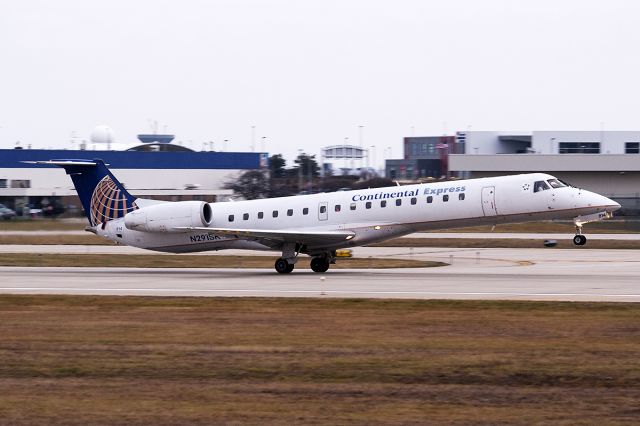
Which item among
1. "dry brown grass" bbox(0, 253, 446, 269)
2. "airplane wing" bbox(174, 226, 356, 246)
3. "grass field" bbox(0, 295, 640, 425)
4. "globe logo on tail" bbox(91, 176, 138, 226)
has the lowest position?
"dry brown grass" bbox(0, 253, 446, 269)

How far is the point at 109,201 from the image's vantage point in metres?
35.5

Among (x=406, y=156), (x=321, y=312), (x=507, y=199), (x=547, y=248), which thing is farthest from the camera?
(x=406, y=156)

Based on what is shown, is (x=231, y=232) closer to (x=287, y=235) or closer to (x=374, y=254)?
(x=287, y=235)

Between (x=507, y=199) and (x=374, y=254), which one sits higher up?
(x=507, y=199)

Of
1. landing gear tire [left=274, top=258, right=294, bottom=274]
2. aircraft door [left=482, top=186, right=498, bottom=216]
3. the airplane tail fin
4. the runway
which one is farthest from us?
the airplane tail fin

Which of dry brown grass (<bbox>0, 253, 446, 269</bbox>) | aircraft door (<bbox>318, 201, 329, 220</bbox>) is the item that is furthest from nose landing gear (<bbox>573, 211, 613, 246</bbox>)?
aircraft door (<bbox>318, 201, 329, 220</bbox>)

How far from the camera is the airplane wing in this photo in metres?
32.3

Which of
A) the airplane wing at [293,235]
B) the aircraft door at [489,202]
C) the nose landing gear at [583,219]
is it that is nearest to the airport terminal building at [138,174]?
the airplane wing at [293,235]

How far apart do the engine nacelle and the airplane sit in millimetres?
35

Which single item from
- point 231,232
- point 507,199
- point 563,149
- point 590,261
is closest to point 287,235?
point 231,232

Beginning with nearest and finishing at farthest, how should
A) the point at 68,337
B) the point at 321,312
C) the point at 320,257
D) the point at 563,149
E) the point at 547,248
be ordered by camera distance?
1. the point at 68,337
2. the point at 321,312
3. the point at 320,257
4. the point at 547,248
5. the point at 563,149

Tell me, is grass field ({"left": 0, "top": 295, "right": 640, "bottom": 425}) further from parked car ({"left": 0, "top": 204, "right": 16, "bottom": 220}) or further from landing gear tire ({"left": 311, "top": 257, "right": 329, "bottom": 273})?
parked car ({"left": 0, "top": 204, "right": 16, "bottom": 220})

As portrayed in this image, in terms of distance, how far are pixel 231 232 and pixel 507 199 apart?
917 cm

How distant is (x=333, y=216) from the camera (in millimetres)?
33250
